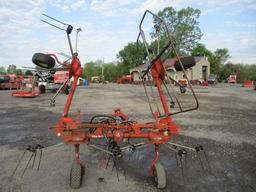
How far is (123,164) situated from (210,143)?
235cm

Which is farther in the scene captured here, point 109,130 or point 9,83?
point 9,83

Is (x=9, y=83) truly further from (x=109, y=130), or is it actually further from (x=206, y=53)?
(x=206, y=53)

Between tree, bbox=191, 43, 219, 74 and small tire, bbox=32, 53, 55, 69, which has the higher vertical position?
tree, bbox=191, 43, 219, 74

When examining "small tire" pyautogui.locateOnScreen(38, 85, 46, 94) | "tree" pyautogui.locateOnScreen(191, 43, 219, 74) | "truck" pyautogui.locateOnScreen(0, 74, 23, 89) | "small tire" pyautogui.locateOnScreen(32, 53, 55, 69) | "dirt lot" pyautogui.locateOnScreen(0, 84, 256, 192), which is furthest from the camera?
"tree" pyautogui.locateOnScreen(191, 43, 219, 74)

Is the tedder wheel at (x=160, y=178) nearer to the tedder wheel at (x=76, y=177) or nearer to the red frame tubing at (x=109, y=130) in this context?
the red frame tubing at (x=109, y=130)

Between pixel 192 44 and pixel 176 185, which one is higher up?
pixel 192 44

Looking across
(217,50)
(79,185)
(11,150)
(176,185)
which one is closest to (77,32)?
(79,185)

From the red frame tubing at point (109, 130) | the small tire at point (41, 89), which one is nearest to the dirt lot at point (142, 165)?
the red frame tubing at point (109, 130)

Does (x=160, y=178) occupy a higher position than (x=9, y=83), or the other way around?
(x=9, y=83)

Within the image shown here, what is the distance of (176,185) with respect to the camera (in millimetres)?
3387

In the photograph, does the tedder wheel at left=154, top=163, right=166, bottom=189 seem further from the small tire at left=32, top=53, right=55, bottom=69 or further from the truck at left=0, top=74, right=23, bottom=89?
the truck at left=0, top=74, right=23, bottom=89

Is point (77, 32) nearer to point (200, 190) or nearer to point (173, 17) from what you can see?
point (200, 190)

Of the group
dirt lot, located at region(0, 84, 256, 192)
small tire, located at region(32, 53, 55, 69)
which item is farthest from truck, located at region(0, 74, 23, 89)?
small tire, located at region(32, 53, 55, 69)

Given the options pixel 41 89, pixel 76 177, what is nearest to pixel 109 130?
pixel 76 177
